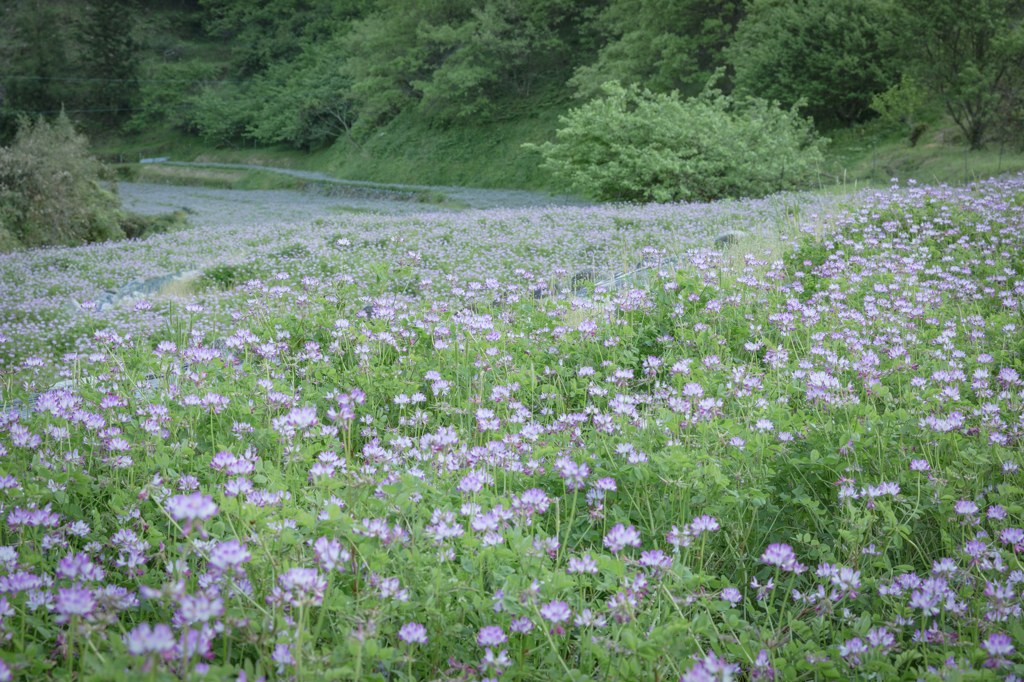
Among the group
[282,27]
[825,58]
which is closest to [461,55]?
[825,58]

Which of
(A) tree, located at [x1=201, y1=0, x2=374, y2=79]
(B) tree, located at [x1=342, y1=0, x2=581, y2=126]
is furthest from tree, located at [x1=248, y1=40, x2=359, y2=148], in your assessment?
(A) tree, located at [x1=201, y1=0, x2=374, y2=79]

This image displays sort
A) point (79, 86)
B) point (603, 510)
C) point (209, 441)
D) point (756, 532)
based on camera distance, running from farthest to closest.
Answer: point (79, 86), point (209, 441), point (756, 532), point (603, 510)

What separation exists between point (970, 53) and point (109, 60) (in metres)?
75.4

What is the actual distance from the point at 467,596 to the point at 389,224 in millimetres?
12734

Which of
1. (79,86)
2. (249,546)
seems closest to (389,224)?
(249,546)

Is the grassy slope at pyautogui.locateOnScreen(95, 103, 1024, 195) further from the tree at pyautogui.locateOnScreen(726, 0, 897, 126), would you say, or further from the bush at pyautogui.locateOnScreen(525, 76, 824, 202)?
the bush at pyautogui.locateOnScreen(525, 76, 824, 202)

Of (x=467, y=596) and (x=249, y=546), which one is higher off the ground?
(x=249, y=546)

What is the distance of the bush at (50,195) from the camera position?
56.0ft

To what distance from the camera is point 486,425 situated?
8.32 ft

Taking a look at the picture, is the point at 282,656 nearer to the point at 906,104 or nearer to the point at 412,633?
the point at 412,633

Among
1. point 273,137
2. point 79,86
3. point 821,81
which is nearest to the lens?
point 821,81

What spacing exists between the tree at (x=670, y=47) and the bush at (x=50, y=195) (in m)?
19.8

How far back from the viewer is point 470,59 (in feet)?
120

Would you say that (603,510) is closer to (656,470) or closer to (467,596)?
(656,470)
